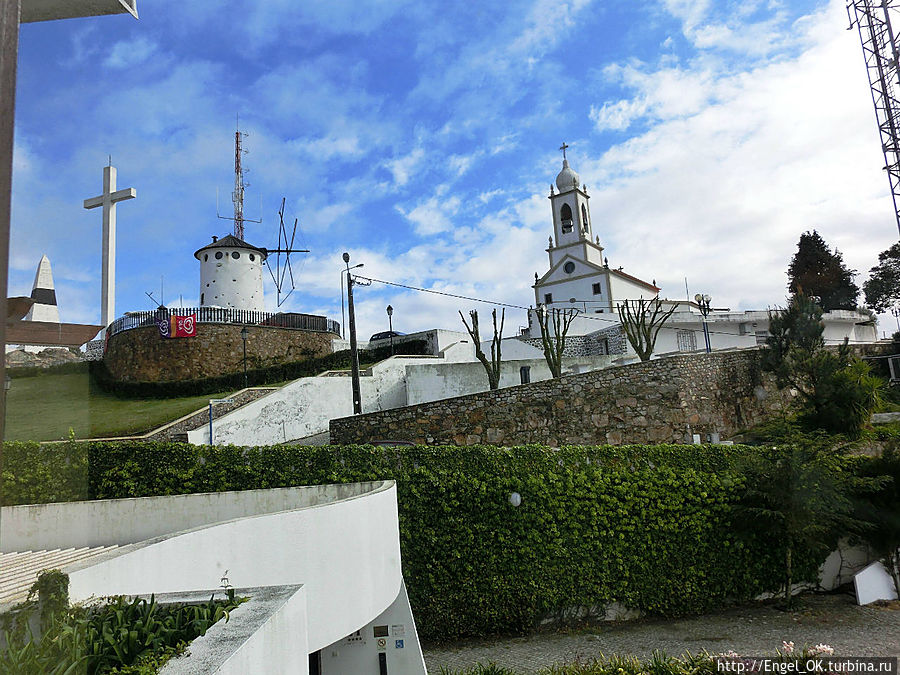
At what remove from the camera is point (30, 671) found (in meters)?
2.11

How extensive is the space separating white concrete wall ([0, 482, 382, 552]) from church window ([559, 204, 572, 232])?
125 feet

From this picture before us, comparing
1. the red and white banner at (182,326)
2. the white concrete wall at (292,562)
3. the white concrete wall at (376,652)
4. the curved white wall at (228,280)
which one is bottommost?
the white concrete wall at (376,652)

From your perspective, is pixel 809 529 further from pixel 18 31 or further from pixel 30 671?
pixel 18 31

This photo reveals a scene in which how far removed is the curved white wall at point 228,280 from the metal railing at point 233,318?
238cm

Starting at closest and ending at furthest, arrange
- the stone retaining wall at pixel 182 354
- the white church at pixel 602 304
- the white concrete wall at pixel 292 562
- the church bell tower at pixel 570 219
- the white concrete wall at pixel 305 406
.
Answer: the white concrete wall at pixel 292 562 < the white concrete wall at pixel 305 406 < the stone retaining wall at pixel 182 354 < the white church at pixel 602 304 < the church bell tower at pixel 570 219

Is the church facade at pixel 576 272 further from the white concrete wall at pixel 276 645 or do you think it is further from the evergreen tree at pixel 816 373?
the white concrete wall at pixel 276 645

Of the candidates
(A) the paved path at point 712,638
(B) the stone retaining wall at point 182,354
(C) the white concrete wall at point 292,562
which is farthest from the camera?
(B) the stone retaining wall at point 182,354

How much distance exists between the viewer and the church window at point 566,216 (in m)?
43.5

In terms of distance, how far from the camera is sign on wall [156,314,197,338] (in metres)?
26.9

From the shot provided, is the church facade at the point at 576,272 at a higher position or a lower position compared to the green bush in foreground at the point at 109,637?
higher

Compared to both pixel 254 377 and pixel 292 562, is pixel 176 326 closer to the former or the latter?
pixel 254 377

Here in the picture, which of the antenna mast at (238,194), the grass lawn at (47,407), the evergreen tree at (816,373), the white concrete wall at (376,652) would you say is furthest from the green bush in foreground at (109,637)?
the antenna mast at (238,194)

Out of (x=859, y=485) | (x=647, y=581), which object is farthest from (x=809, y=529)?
(x=647, y=581)

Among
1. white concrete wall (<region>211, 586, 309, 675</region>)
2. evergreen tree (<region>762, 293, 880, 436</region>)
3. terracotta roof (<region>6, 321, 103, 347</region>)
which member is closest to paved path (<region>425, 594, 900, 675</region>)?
evergreen tree (<region>762, 293, 880, 436</region>)
